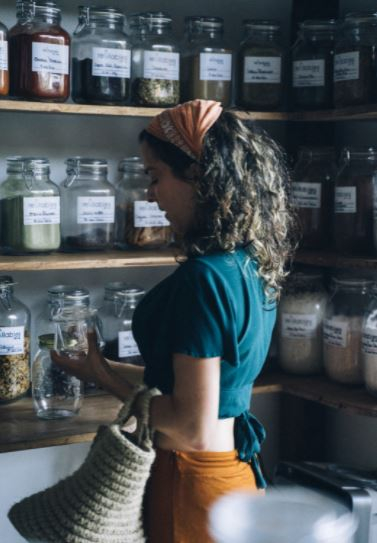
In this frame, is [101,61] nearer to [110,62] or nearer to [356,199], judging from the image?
[110,62]

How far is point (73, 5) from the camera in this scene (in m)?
2.22

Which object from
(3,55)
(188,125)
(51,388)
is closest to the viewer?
(188,125)

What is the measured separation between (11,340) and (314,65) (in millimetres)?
1079

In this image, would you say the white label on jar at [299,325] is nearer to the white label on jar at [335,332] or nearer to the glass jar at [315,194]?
the white label on jar at [335,332]

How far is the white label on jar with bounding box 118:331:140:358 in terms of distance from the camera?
2168 mm

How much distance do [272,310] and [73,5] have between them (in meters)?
1.12

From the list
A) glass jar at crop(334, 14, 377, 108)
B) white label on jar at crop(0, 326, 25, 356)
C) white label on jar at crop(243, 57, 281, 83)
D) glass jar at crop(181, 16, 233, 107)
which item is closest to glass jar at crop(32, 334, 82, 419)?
white label on jar at crop(0, 326, 25, 356)

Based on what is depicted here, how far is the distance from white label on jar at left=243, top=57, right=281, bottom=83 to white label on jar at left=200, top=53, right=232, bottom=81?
0.08 meters

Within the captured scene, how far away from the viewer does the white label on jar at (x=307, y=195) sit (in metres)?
2.23

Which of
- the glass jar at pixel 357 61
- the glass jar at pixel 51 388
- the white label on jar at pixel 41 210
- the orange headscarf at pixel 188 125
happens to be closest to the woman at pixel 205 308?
the orange headscarf at pixel 188 125

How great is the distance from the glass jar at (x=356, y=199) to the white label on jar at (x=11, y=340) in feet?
2.87

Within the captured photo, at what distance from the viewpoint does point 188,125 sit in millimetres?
1470

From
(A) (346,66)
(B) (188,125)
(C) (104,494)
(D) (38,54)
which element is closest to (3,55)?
(D) (38,54)

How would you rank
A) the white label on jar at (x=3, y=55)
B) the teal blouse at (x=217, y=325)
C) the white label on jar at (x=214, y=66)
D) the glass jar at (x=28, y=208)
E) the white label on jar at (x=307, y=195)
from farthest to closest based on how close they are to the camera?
1. the white label on jar at (x=307, y=195)
2. the white label on jar at (x=214, y=66)
3. the glass jar at (x=28, y=208)
4. the white label on jar at (x=3, y=55)
5. the teal blouse at (x=217, y=325)
